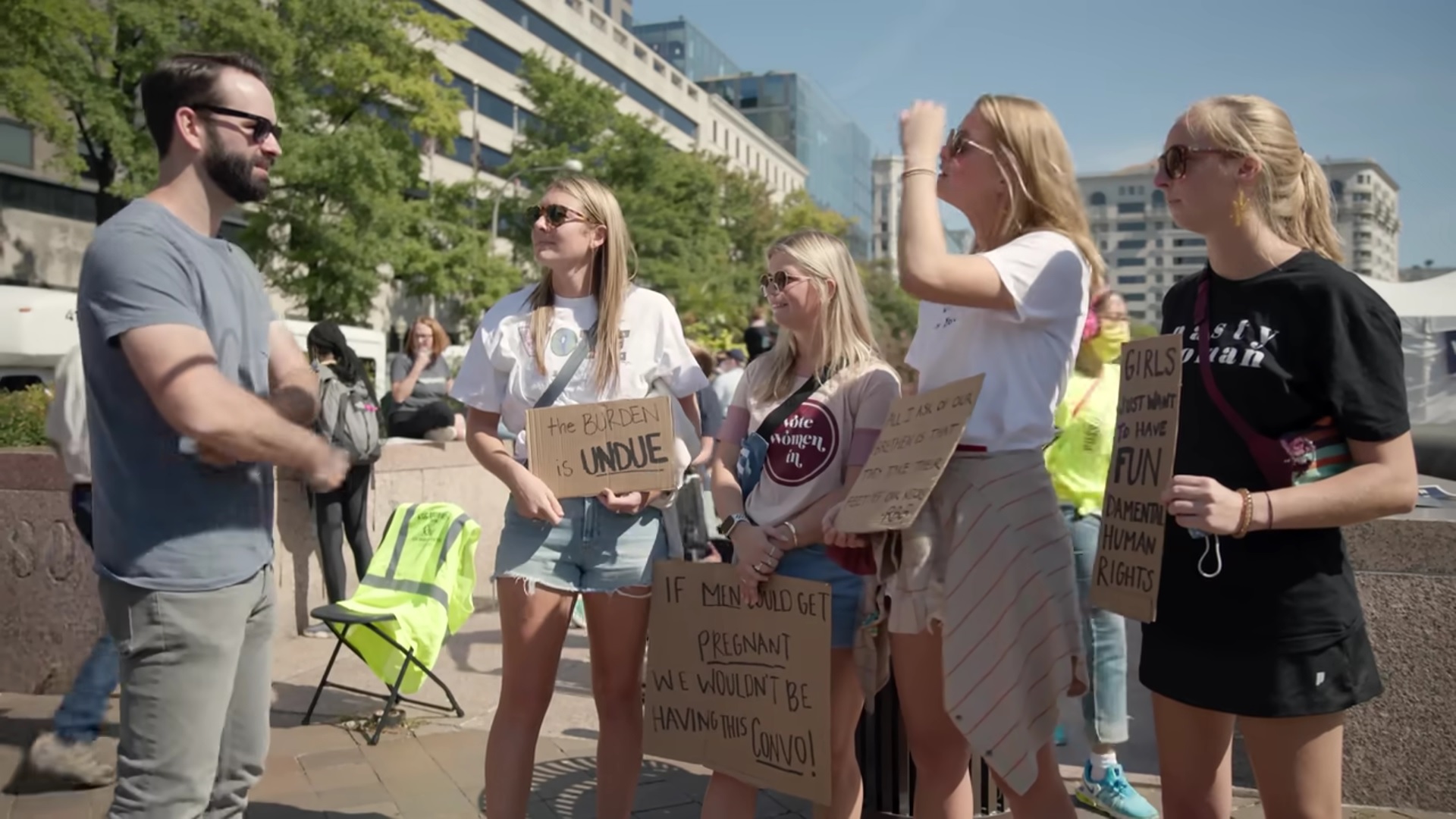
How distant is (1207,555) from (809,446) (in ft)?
3.38

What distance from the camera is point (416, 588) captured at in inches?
209

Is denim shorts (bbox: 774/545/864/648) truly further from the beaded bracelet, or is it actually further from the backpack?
the backpack

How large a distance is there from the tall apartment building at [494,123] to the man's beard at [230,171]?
1888 centimetres

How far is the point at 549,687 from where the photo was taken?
3.22 meters

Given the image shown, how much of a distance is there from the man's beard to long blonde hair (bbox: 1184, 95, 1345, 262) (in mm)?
1937

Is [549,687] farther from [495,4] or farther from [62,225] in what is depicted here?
[495,4]

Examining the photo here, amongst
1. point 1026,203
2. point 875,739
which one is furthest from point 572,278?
point 875,739

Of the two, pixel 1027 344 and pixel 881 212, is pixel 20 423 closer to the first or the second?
pixel 1027 344

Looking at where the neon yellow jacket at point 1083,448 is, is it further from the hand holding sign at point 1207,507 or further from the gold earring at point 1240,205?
the hand holding sign at point 1207,507

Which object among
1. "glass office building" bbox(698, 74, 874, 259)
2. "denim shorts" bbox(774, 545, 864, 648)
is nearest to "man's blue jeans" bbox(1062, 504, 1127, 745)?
"denim shorts" bbox(774, 545, 864, 648)

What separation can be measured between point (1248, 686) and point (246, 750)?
2043 millimetres

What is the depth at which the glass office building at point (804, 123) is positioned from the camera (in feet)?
412

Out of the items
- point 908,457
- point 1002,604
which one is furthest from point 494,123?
point 1002,604

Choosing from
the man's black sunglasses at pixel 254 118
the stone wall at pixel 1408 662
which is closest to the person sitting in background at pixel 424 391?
the man's black sunglasses at pixel 254 118
